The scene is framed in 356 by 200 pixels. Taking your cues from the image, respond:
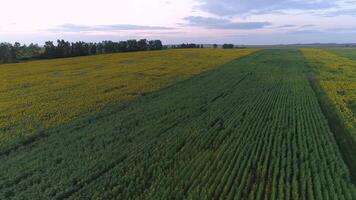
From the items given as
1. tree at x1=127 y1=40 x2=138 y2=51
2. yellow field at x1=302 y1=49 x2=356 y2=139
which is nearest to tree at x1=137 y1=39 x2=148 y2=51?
tree at x1=127 y1=40 x2=138 y2=51

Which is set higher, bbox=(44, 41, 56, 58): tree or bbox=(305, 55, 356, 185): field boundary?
bbox=(305, 55, 356, 185): field boundary

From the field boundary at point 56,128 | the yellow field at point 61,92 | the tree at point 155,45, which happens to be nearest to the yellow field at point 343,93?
the field boundary at point 56,128

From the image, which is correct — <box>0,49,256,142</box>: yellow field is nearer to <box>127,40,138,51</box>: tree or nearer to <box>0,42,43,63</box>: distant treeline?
<box>0,42,43,63</box>: distant treeline

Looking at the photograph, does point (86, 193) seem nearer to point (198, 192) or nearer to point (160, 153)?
point (198, 192)

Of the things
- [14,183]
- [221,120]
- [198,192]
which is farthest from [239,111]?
[14,183]

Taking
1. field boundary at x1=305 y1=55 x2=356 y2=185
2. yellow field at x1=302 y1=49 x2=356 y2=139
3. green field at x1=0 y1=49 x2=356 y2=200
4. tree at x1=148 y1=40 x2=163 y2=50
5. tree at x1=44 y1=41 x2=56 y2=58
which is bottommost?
tree at x1=148 y1=40 x2=163 y2=50

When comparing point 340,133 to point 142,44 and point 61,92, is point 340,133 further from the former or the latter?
point 142,44

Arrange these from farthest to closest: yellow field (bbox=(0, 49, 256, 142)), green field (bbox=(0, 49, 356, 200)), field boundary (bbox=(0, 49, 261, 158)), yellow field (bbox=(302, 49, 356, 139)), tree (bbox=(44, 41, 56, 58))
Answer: tree (bbox=(44, 41, 56, 58)) < yellow field (bbox=(302, 49, 356, 139)) < yellow field (bbox=(0, 49, 256, 142)) < field boundary (bbox=(0, 49, 261, 158)) < green field (bbox=(0, 49, 356, 200))
